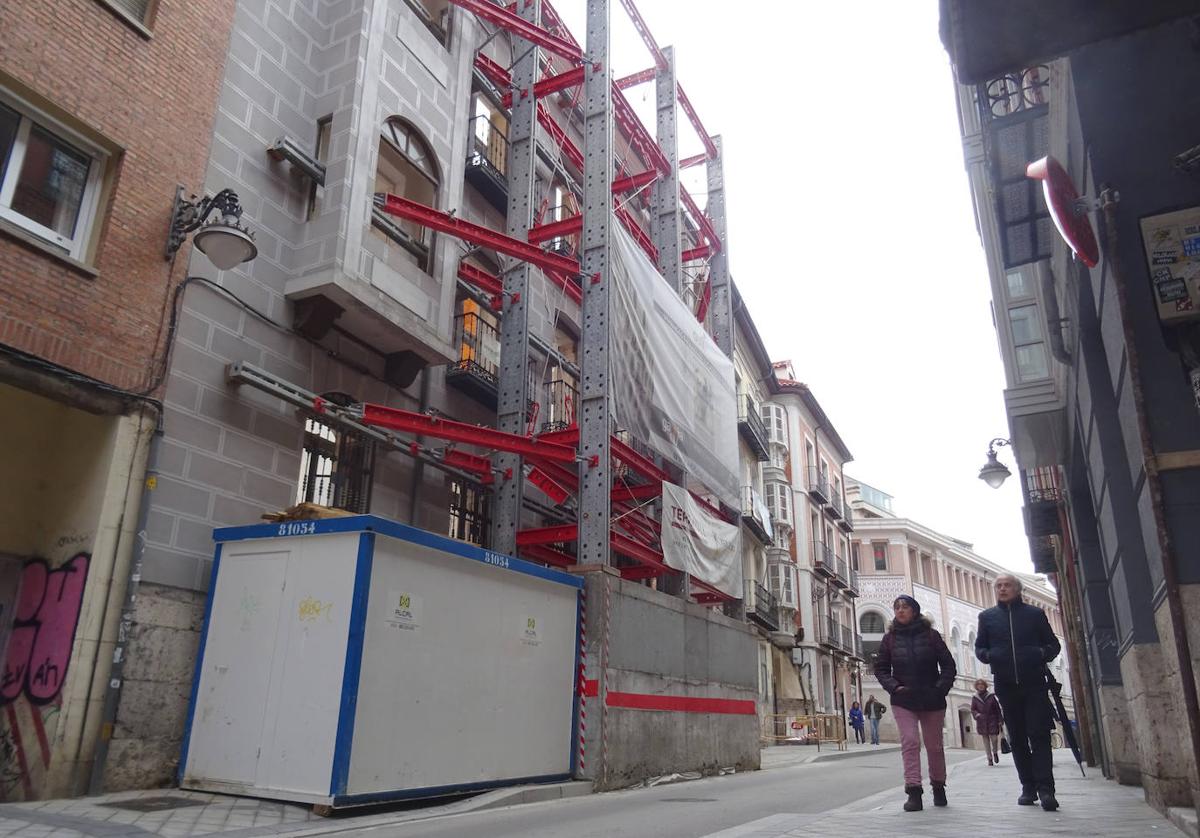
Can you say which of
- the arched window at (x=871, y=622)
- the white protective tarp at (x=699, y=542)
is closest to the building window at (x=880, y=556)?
the arched window at (x=871, y=622)

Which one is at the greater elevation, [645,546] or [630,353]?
[630,353]

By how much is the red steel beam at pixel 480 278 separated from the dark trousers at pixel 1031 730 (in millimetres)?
10940

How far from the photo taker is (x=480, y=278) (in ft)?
52.0

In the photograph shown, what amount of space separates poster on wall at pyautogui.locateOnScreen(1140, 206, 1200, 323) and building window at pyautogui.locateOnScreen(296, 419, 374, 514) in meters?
9.84

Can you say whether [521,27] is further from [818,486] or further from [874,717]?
[818,486]

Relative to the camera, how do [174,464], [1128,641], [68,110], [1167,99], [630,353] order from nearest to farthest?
[1167,99] < [1128,641] < [68,110] < [174,464] < [630,353]

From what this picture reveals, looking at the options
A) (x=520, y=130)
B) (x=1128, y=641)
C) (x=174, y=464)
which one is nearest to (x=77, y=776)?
(x=174, y=464)

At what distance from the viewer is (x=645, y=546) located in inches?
650

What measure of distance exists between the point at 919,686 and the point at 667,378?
32.6 feet

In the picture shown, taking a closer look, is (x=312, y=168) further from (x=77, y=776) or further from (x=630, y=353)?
(x=77, y=776)

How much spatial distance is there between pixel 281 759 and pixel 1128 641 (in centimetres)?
770

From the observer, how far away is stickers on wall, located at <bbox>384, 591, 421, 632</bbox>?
898cm

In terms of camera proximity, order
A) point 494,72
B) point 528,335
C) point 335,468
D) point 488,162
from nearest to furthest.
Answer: point 335,468
point 528,335
point 488,162
point 494,72

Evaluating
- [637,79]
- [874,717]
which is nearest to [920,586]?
[874,717]
